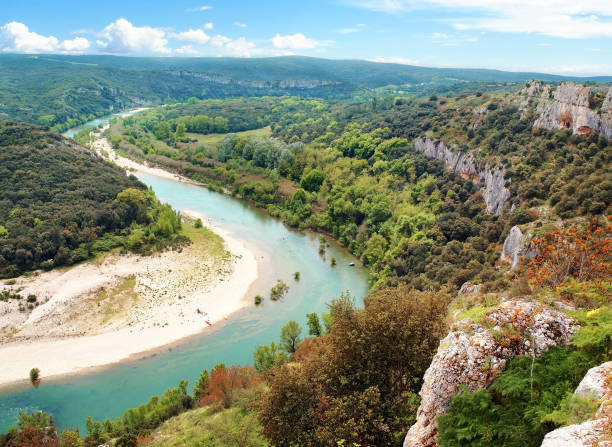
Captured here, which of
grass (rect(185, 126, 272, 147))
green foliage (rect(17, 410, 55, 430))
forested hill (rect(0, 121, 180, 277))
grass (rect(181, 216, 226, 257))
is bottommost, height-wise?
green foliage (rect(17, 410, 55, 430))

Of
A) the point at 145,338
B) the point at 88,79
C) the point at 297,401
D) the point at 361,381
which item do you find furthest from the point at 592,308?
the point at 88,79

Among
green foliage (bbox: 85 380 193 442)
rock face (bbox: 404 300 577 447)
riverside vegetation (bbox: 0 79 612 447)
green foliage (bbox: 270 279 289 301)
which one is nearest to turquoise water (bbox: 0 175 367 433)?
green foliage (bbox: 270 279 289 301)

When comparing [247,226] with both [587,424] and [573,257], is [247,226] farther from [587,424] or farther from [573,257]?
[587,424]

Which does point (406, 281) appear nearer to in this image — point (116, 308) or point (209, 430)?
point (209, 430)

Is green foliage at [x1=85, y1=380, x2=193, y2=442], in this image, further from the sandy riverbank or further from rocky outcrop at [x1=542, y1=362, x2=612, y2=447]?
rocky outcrop at [x1=542, y1=362, x2=612, y2=447]

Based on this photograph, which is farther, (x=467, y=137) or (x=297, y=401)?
(x=467, y=137)

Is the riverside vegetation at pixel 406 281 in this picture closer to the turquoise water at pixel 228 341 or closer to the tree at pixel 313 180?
the tree at pixel 313 180
